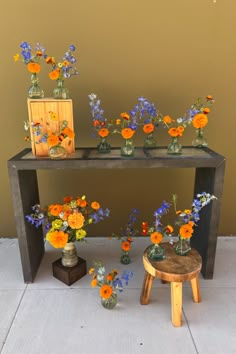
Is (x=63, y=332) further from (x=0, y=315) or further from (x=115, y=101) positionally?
(x=115, y=101)

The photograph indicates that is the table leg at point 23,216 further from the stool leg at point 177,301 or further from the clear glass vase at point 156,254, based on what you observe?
the stool leg at point 177,301

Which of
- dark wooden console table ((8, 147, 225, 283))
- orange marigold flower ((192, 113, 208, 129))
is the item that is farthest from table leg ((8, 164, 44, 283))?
orange marigold flower ((192, 113, 208, 129))

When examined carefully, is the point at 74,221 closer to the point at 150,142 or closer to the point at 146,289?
the point at 146,289

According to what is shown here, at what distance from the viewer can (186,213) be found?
134 cm

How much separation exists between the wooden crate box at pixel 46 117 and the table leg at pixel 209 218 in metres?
0.80

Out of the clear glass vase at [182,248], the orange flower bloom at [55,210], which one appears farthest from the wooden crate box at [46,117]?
the clear glass vase at [182,248]

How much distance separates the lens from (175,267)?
129 centimetres

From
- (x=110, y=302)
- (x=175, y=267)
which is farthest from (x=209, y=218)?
(x=110, y=302)

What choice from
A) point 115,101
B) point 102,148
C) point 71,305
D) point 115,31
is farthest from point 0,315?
point 115,31

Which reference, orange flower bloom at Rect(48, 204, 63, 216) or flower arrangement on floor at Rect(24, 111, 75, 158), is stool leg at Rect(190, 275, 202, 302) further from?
flower arrangement on floor at Rect(24, 111, 75, 158)

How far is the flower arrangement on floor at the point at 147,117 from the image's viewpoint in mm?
1492

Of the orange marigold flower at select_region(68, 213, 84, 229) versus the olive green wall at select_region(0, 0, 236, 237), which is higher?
the olive green wall at select_region(0, 0, 236, 237)

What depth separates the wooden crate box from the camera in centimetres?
139

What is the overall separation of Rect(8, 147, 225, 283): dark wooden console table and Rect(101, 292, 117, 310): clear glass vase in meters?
0.47
